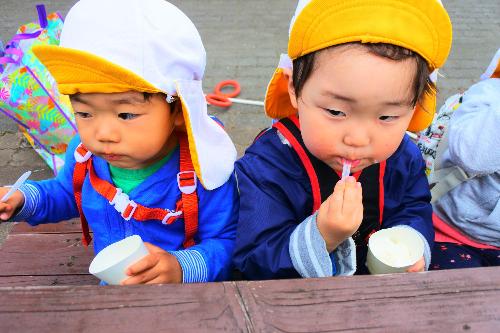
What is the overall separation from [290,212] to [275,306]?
0.66 m

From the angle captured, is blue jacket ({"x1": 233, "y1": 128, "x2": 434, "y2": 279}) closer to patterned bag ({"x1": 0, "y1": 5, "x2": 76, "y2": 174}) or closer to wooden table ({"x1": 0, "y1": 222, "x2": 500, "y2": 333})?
wooden table ({"x1": 0, "y1": 222, "x2": 500, "y2": 333})

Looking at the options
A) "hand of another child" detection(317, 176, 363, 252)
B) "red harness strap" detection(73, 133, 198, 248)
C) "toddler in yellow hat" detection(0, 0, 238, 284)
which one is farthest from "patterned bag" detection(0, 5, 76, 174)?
"hand of another child" detection(317, 176, 363, 252)

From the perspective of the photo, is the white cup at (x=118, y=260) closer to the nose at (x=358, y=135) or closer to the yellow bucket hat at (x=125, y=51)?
the yellow bucket hat at (x=125, y=51)

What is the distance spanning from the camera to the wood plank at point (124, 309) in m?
0.78

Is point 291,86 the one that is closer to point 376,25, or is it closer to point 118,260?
point 376,25

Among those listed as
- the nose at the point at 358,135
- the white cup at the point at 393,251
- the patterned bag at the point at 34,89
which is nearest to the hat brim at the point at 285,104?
the nose at the point at 358,135

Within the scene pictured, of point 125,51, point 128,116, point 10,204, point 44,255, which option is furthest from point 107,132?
point 44,255

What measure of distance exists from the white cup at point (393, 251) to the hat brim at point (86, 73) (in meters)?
0.76

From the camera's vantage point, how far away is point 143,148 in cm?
129

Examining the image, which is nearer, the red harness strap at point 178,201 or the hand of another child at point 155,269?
the hand of another child at point 155,269

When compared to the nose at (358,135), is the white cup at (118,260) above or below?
below

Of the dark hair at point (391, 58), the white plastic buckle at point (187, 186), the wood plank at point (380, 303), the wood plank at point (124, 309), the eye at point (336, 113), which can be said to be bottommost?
the white plastic buckle at point (187, 186)

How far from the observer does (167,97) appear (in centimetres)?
124

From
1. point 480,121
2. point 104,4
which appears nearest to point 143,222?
point 104,4
